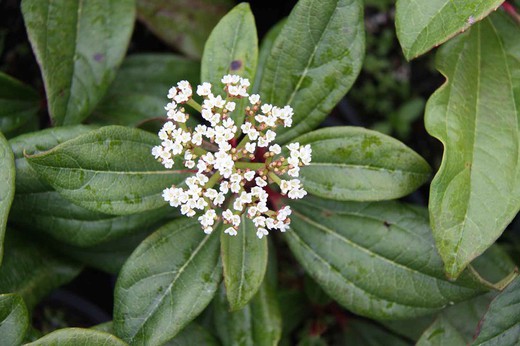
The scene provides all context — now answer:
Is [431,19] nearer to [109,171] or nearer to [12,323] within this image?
[109,171]

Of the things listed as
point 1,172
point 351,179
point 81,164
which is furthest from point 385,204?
point 1,172

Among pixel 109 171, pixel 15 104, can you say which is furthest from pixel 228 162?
pixel 15 104

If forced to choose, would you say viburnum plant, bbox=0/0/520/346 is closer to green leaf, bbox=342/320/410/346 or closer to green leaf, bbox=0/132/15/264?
green leaf, bbox=0/132/15/264

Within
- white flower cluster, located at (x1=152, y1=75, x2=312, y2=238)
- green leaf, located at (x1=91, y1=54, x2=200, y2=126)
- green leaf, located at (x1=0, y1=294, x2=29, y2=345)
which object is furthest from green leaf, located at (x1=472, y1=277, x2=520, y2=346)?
green leaf, located at (x1=91, y1=54, x2=200, y2=126)

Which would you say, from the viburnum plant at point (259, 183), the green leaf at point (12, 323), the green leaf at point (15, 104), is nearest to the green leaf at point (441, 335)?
the viburnum plant at point (259, 183)

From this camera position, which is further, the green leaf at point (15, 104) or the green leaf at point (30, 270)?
the green leaf at point (15, 104)

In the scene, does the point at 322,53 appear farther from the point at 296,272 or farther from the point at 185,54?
the point at 296,272

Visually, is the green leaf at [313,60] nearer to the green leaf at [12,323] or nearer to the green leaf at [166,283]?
the green leaf at [166,283]
